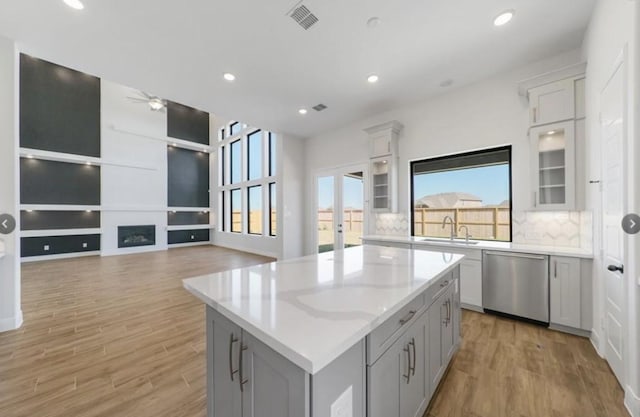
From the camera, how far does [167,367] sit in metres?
2.03

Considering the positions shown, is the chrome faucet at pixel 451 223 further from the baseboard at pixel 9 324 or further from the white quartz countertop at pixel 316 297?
the baseboard at pixel 9 324

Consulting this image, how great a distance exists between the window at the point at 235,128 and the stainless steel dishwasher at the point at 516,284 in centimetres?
809

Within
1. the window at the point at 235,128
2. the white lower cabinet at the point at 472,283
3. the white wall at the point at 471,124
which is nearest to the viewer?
the white lower cabinet at the point at 472,283

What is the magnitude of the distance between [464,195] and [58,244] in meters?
9.98

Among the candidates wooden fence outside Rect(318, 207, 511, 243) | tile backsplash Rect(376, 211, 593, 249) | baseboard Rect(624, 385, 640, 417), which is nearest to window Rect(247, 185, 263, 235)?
wooden fence outside Rect(318, 207, 511, 243)

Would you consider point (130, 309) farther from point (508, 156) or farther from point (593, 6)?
point (593, 6)

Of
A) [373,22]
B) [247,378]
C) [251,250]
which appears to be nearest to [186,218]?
[251,250]

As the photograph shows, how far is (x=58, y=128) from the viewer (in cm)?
→ 659

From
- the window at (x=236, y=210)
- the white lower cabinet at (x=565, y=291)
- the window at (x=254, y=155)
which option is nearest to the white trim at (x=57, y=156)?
the window at (x=236, y=210)

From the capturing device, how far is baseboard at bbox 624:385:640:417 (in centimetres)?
150

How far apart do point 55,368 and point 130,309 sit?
4.13ft

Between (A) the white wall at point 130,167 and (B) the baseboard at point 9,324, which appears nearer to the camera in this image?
(B) the baseboard at point 9,324

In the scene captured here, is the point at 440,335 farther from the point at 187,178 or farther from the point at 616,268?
the point at 187,178

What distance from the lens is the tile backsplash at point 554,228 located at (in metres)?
2.81
